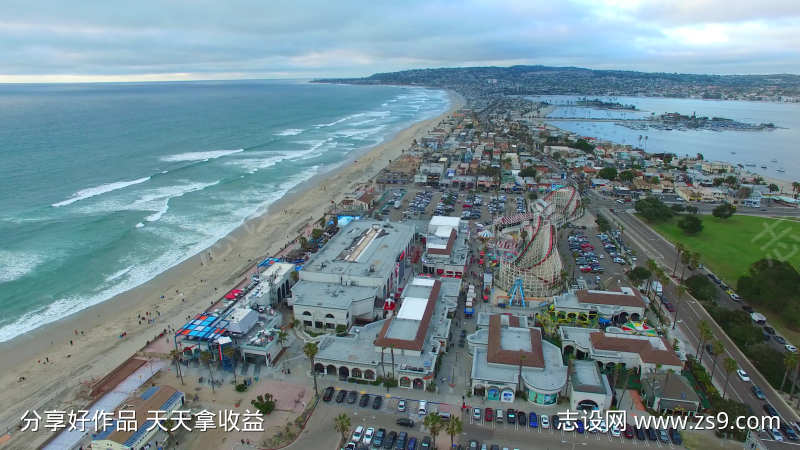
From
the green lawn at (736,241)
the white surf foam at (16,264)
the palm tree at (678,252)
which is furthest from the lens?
the green lawn at (736,241)

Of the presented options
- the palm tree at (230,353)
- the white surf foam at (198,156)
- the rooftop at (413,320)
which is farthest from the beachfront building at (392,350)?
the white surf foam at (198,156)

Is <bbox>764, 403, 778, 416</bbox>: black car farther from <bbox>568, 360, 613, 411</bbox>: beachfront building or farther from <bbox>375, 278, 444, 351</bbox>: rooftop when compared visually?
<bbox>375, 278, 444, 351</bbox>: rooftop

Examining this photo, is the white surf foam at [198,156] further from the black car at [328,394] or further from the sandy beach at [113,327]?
the black car at [328,394]

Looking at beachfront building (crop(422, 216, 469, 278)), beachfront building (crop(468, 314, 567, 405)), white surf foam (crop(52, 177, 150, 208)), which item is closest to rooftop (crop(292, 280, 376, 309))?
beachfront building (crop(422, 216, 469, 278))

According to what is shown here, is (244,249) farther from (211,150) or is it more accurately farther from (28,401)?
(211,150)

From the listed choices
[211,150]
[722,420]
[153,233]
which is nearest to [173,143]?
[211,150]
